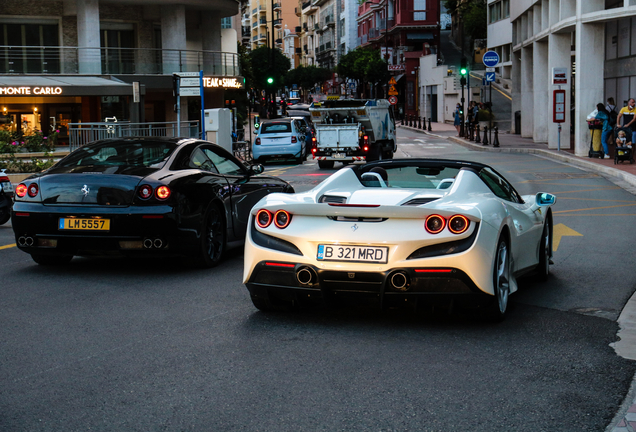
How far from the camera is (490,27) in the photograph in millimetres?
60719

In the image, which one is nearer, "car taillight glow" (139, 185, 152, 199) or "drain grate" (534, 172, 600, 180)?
"car taillight glow" (139, 185, 152, 199)

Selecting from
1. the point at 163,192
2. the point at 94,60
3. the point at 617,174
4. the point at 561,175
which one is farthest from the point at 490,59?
the point at 163,192

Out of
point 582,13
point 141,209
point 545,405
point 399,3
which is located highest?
point 399,3

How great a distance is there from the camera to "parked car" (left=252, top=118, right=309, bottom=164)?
31016 mm

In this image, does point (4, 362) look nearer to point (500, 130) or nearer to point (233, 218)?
point (233, 218)

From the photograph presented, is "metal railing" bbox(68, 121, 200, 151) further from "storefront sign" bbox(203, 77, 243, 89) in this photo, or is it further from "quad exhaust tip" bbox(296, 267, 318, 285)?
"storefront sign" bbox(203, 77, 243, 89)

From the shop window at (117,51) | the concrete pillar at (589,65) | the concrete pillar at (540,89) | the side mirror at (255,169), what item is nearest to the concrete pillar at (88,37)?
the shop window at (117,51)

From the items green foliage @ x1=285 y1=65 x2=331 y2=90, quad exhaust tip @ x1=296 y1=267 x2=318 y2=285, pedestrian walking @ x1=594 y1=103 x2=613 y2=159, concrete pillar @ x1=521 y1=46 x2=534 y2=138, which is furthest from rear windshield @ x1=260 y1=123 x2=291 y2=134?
green foliage @ x1=285 y1=65 x2=331 y2=90

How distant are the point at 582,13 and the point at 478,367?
2396 centimetres

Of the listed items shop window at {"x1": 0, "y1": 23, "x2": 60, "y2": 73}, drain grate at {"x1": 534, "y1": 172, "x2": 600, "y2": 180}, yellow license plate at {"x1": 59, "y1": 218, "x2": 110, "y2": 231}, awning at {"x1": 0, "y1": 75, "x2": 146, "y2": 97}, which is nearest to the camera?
yellow license plate at {"x1": 59, "y1": 218, "x2": 110, "y2": 231}

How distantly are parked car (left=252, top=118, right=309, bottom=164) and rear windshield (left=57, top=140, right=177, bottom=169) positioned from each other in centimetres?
2146

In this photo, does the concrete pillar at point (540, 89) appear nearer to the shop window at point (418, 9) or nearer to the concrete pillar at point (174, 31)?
the concrete pillar at point (174, 31)

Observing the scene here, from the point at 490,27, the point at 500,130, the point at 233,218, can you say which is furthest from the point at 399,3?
the point at 233,218

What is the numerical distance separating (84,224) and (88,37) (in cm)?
3295
